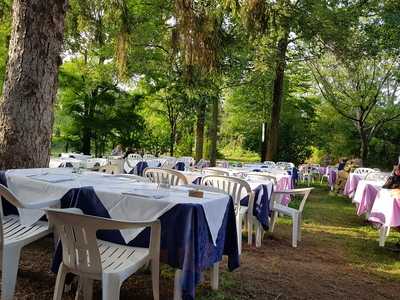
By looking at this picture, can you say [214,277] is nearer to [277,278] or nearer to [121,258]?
[277,278]

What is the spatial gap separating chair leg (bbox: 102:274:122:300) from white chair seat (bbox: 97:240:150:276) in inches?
1.8

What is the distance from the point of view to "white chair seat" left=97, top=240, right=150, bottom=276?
259cm

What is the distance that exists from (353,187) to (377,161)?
44.5 feet

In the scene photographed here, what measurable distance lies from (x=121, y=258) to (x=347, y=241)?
13.8 ft

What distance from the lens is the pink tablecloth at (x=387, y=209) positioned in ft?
16.3

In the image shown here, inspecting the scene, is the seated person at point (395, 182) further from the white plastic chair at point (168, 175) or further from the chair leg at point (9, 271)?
the chair leg at point (9, 271)

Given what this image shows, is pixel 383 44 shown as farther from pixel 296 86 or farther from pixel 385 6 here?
pixel 296 86

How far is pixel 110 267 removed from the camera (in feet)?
8.53

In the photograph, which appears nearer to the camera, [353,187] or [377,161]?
[353,187]

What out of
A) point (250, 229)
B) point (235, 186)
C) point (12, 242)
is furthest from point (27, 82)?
point (250, 229)

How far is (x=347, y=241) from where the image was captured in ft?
20.2

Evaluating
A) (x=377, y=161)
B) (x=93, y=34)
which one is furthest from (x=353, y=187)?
(x=377, y=161)

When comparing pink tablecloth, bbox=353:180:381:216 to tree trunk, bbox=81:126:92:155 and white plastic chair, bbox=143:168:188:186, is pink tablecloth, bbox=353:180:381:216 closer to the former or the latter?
white plastic chair, bbox=143:168:188:186

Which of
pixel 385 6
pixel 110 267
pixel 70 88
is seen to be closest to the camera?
pixel 110 267
